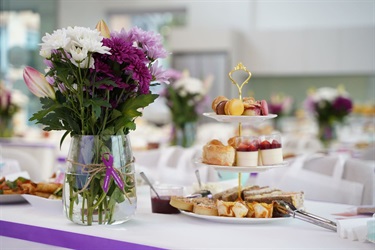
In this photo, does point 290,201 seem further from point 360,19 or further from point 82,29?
point 360,19

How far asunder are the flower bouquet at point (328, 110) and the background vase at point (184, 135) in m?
1.32

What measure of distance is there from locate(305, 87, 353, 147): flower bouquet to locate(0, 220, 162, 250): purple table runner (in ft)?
13.7

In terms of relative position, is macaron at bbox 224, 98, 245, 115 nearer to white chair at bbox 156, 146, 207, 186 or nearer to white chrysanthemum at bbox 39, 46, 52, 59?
white chrysanthemum at bbox 39, 46, 52, 59

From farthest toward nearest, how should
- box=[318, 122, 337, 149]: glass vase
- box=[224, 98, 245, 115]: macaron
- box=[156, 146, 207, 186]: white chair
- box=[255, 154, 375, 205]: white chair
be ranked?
box=[318, 122, 337, 149]: glass vase, box=[156, 146, 207, 186]: white chair, box=[255, 154, 375, 205]: white chair, box=[224, 98, 245, 115]: macaron

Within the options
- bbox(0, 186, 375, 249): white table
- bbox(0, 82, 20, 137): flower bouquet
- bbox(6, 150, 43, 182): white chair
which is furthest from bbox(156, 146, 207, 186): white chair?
bbox(0, 82, 20, 137): flower bouquet

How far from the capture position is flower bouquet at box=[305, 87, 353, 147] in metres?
5.75

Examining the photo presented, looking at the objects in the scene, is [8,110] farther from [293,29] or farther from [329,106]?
[293,29]

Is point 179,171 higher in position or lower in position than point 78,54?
lower

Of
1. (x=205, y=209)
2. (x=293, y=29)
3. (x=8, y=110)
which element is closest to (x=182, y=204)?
(x=205, y=209)

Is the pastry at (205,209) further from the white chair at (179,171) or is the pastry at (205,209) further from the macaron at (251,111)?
the white chair at (179,171)

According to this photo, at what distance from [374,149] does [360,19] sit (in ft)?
22.7

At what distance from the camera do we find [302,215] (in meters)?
1.85

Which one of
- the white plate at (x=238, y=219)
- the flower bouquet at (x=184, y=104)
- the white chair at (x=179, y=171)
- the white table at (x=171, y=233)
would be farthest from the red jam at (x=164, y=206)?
the flower bouquet at (x=184, y=104)

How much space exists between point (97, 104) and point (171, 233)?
1.22ft
